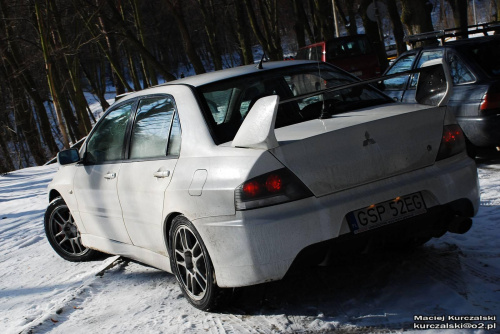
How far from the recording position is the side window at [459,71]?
7.68 metres

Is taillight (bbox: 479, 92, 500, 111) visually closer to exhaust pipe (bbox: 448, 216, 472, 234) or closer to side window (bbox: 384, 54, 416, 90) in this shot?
side window (bbox: 384, 54, 416, 90)

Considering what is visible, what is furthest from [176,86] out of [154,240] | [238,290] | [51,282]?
[51,282]

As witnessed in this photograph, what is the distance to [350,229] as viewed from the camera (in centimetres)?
352

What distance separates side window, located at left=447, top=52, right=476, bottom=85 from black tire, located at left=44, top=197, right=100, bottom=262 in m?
4.87

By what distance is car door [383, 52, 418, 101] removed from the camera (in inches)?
346

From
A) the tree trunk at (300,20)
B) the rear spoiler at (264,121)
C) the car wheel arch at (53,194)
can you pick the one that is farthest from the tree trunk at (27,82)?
the rear spoiler at (264,121)

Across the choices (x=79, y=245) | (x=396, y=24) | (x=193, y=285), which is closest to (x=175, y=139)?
(x=193, y=285)

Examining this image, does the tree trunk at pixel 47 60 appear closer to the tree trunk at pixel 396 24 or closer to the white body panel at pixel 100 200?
the tree trunk at pixel 396 24

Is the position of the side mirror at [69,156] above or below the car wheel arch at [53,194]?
above

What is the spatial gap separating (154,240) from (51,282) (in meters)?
1.66

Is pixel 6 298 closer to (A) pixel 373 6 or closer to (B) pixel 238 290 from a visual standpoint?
(B) pixel 238 290

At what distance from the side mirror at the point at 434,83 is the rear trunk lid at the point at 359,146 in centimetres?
21

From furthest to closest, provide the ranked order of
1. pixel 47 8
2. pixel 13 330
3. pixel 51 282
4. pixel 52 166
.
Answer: pixel 47 8
pixel 52 166
pixel 51 282
pixel 13 330

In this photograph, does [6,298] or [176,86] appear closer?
[176,86]
